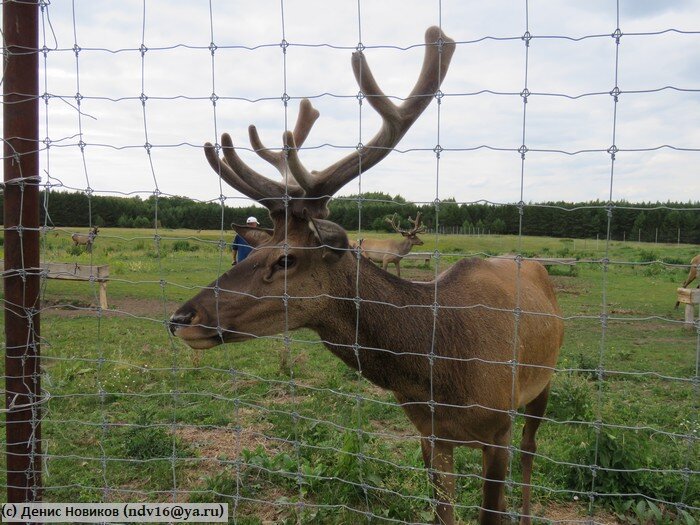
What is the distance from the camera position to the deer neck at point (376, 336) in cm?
341

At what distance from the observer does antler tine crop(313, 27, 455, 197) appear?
10.2ft

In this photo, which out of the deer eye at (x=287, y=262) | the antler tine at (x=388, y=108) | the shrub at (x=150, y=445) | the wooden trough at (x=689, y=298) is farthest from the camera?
the wooden trough at (x=689, y=298)

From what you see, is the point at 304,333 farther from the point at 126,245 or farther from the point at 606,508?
the point at 126,245

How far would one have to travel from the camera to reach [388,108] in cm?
323

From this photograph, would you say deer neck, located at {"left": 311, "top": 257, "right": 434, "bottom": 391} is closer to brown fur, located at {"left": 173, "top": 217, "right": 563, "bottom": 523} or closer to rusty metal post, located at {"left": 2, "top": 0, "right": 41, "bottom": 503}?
brown fur, located at {"left": 173, "top": 217, "right": 563, "bottom": 523}

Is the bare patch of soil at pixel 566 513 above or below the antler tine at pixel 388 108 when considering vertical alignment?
below

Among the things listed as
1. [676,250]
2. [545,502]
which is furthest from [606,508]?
[676,250]

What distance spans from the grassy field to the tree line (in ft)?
1.16

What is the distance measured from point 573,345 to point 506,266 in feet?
23.1

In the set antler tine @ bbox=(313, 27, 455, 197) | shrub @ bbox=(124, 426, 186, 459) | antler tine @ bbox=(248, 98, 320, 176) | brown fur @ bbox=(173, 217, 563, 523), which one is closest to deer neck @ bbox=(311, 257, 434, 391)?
brown fur @ bbox=(173, 217, 563, 523)

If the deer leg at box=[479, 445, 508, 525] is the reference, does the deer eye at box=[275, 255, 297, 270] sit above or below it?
above

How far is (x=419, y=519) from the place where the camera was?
13.5 feet

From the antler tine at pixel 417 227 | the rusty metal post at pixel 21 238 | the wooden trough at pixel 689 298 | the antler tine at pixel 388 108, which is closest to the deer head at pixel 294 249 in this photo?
the antler tine at pixel 388 108

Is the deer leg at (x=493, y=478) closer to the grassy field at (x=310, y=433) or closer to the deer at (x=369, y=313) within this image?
the deer at (x=369, y=313)
